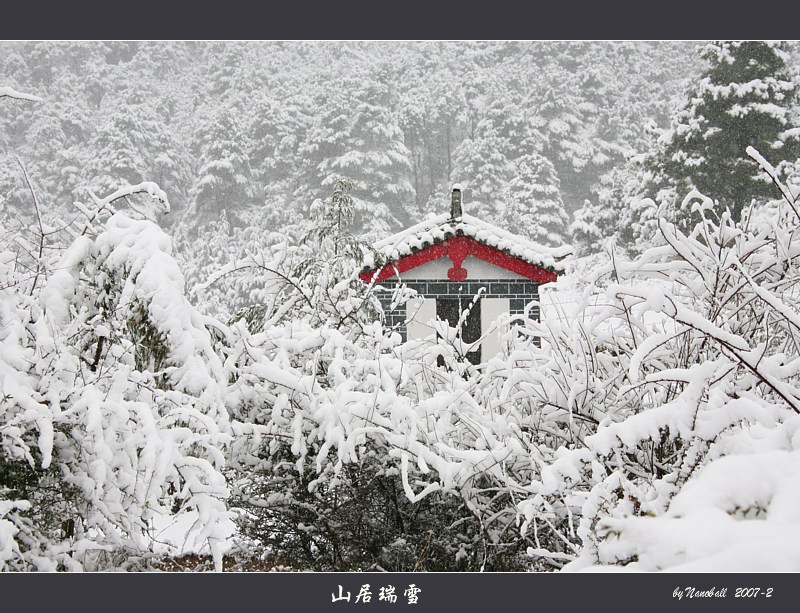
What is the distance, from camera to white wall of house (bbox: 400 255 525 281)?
10539 mm

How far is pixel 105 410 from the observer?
→ 2537mm

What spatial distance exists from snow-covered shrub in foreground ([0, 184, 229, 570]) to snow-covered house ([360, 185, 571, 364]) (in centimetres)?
710

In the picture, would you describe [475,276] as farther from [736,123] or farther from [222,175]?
[222,175]

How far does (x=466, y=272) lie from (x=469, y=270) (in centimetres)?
10

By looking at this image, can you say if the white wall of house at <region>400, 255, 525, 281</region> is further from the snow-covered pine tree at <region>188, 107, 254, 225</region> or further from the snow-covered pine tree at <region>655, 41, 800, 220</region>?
the snow-covered pine tree at <region>188, 107, 254, 225</region>

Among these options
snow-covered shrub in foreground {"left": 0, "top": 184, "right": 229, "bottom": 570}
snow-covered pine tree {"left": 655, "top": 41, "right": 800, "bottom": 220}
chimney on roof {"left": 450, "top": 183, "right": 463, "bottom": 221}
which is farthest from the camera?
snow-covered pine tree {"left": 655, "top": 41, "right": 800, "bottom": 220}

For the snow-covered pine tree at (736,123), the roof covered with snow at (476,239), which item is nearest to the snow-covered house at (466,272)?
the roof covered with snow at (476,239)

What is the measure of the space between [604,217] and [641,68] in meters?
20.3

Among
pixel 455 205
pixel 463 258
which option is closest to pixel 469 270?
pixel 463 258

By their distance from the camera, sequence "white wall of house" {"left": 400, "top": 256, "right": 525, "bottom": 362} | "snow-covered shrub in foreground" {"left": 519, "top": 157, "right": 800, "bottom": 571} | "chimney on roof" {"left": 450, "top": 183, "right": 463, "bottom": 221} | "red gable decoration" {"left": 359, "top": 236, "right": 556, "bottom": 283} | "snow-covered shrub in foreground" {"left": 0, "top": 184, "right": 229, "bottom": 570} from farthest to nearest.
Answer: "chimney on roof" {"left": 450, "top": 183, "right": 463, "bottom": 221} < "white wall of house" {"left": 400, "top": 256, "right": 525, "bottom": 362} < "red gable decoration" {"left": 359, "top": 236, "right": 556, "bottom": 283} < "snow-covered shrub in foreground" {"left": 0, "top": 184, "right": 229, "bottom": 570} < "snow-covered shrub in foreground" {"left": 519, "top": 157, "right": 800, "bottom": 571}

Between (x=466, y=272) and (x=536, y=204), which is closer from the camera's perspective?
(x=466, y=272)

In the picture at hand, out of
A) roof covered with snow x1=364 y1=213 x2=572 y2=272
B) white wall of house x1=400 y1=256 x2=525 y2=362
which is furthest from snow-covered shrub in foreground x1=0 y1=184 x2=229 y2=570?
white wall of house x1=400 y1=256 x2=525 y2=362

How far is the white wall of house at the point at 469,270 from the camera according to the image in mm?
10539

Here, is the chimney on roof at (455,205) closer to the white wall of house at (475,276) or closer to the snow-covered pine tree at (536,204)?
the white wall of house at (475,276)
